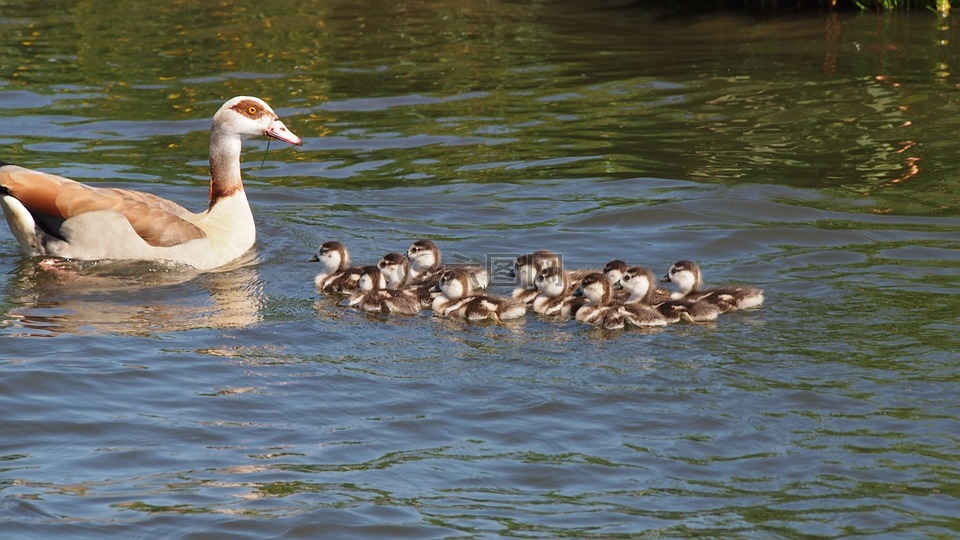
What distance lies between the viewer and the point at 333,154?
1467cm

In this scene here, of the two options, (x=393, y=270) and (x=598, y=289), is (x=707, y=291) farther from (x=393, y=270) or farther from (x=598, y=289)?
(x=393, y=270)

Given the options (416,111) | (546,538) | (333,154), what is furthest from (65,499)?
(416,111)

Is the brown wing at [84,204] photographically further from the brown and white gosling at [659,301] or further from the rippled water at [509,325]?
the brown and white gosling at [659,301]

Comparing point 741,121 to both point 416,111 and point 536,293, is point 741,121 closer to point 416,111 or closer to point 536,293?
point 416,111

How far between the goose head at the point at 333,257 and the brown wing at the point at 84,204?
4.18 feet

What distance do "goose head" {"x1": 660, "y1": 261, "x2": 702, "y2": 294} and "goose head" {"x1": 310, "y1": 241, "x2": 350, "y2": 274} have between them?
250 cm

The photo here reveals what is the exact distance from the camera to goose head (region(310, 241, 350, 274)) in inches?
400

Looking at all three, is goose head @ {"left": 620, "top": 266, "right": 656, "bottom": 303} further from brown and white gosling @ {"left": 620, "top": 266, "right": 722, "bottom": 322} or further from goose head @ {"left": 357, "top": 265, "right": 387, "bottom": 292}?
goose head @ {"left": 357, "top": 265, "right": 387, "bottom": 292}

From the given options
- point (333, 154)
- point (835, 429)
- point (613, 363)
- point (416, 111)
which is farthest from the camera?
point (416, 111)

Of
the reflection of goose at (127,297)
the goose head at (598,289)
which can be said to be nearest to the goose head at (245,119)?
the reflection of goose at (127,297)

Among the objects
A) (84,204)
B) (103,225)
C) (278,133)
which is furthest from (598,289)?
(84,204)

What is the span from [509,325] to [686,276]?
4.24 ft

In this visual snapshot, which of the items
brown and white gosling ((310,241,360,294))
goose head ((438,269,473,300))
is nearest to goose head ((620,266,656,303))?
goose head ((438,269,473,300))

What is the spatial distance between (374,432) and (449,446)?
45 cm
